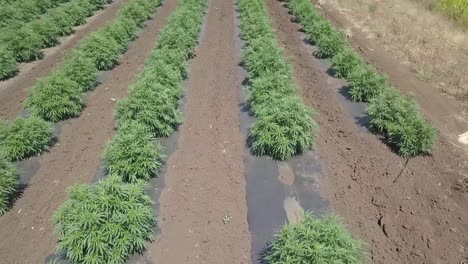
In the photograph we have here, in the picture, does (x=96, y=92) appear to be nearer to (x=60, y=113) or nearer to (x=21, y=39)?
(x=60, y=113)

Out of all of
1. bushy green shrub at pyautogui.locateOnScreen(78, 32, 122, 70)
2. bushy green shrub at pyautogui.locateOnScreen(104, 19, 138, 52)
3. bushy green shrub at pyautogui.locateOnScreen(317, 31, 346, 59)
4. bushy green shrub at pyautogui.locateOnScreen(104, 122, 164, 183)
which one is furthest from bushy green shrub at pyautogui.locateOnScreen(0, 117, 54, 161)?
bushy green shrub at pyautogui.locateOnScreen(317, 31, 346, 59)

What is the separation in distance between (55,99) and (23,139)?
1869mm

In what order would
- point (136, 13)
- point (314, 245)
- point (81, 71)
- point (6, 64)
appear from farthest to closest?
1. point (136, 13)
2. point (6, 64)
3. point (81, 71)
4. point (314, 245)

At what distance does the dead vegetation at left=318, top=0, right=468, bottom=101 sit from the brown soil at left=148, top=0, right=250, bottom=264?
7181 mm

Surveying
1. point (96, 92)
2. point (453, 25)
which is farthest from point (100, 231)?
point (453, 25)

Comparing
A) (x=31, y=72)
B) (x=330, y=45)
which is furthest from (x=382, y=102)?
(x=31, y=72)

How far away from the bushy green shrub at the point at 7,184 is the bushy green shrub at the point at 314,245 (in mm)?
5251

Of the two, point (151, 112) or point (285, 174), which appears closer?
point (285, 174)

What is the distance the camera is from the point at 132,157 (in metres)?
7.71

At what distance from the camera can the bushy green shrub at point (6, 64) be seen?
1297 cm

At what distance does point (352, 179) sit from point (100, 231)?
17.7 ft

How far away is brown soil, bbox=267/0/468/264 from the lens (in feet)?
22.1

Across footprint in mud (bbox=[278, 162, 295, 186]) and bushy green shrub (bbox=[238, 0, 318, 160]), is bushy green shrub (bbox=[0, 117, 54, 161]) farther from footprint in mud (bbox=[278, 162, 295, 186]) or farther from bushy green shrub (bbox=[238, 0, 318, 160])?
footprint in mud (bbox=[278, 162, 295, 186])

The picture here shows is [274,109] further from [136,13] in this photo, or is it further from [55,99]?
[136,13]
